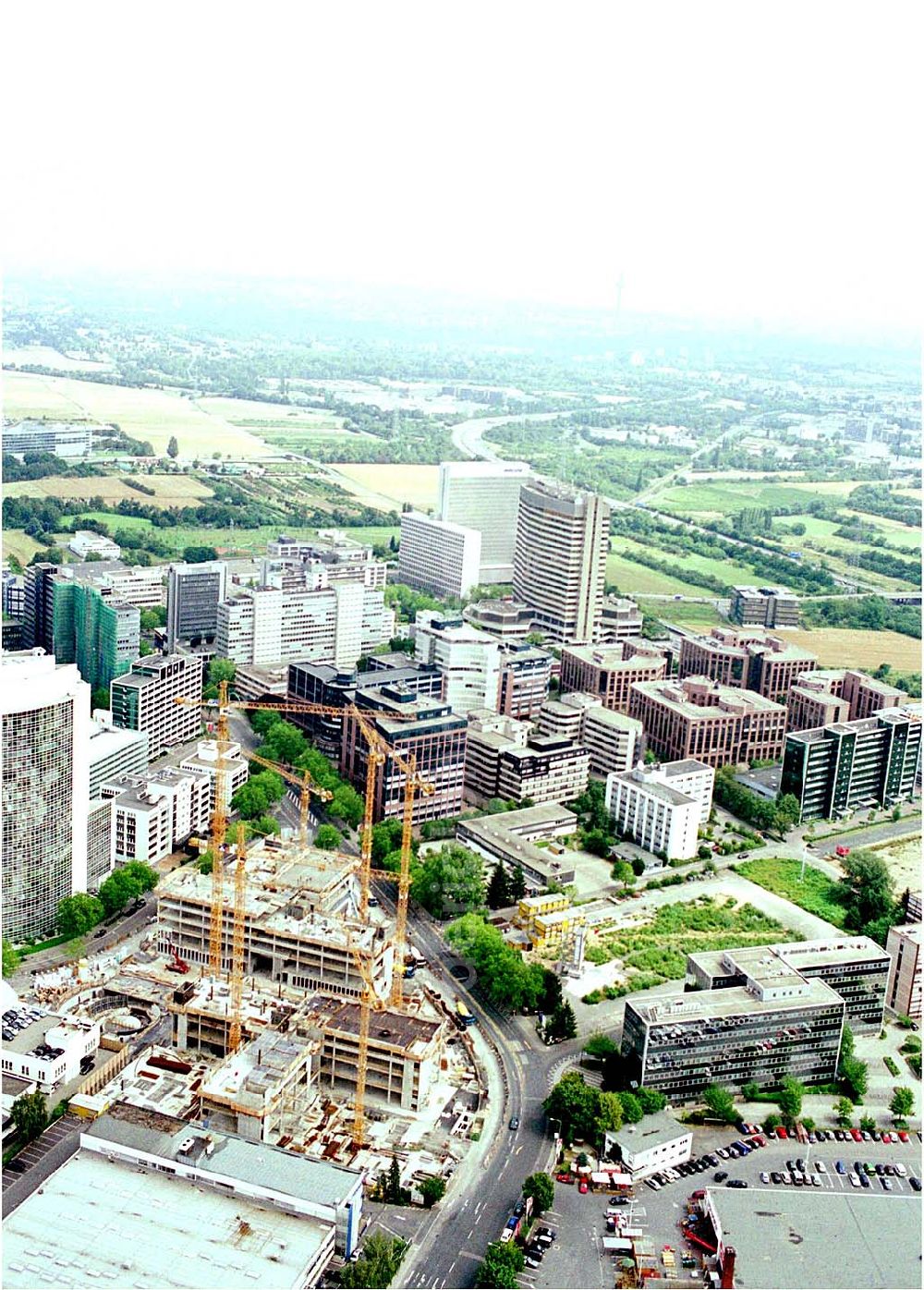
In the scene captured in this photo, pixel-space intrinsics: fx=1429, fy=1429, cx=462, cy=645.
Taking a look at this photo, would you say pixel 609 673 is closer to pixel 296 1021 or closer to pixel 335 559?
pixel 335 559

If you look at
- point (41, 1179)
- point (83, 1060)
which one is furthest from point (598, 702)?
point (41, 1179)

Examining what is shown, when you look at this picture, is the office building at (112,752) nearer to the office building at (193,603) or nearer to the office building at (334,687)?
the office building at (334,687)

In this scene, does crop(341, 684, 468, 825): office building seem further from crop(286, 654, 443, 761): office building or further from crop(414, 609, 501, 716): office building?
crop(414, 609, 501, 716): office building

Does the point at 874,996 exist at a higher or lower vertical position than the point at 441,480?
lower

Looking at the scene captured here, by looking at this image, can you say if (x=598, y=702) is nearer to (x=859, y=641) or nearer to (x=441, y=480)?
(x=859, y=641)

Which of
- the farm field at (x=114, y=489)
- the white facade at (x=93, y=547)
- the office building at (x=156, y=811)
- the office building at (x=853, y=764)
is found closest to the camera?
the office building at (x=156, y=811)

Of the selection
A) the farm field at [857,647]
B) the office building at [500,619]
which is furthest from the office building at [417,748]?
the farm field at [857,647]
